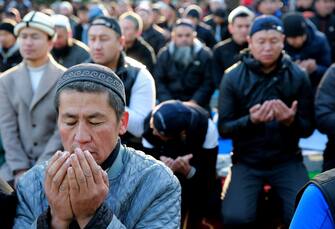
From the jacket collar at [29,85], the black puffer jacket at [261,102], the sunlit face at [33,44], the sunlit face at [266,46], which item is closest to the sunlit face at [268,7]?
the sunlit face at [266,46]

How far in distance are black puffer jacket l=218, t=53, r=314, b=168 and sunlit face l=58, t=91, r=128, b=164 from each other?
231 cm

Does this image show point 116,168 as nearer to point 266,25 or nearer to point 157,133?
point 157,133

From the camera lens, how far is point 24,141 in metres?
4.52

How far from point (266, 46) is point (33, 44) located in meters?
1.89

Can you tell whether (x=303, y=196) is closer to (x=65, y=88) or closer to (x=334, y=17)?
(x=65, y=88)

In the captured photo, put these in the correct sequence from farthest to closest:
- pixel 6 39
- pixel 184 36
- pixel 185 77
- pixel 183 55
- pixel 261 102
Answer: pixel 6 39
pixel 184 36
pixel 183 55
pixel 185 77
pixel 261 102

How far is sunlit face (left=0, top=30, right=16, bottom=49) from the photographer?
780cm

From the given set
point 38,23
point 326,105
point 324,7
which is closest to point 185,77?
point 38,23

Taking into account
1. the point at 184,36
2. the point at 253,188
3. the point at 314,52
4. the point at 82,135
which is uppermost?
the point at 82,135

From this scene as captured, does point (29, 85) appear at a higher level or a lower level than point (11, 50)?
higher

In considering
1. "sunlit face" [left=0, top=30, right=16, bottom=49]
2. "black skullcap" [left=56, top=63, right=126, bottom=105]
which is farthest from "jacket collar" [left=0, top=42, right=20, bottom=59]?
"black skullcap" [left=56, top=63, right=126, bottom=105]

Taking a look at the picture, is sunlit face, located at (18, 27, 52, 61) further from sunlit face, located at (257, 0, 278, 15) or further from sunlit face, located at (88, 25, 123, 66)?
sunlit face, located at (257, 0, 278, 15)

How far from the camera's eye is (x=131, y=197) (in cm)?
228

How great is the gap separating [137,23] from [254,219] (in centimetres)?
457
